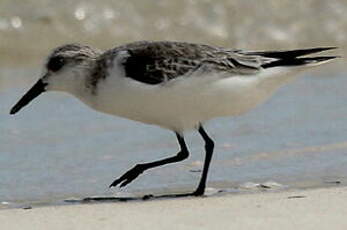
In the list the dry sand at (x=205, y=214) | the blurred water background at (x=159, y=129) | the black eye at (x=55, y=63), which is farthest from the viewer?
the blurred water background at (x=159, y=129)

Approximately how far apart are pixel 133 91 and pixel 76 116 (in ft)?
9.52

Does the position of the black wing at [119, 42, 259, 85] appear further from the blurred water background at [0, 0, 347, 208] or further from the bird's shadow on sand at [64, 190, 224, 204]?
the blurred water background at [0, 0, 347, 208]

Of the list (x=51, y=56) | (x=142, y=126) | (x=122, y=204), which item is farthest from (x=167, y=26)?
(x=122, y=204)

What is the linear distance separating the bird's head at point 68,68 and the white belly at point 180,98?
0.76 feet

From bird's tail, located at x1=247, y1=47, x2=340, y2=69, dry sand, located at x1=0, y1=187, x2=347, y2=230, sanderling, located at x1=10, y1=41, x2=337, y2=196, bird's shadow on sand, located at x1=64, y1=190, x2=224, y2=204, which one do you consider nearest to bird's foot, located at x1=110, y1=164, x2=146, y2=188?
sanderling, located at x1=10, y1=41, x2=337, y2=196

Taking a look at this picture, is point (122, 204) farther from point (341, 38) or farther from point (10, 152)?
point (341, 38)

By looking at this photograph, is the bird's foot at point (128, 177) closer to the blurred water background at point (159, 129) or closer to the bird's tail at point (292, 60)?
the blurred water background at point (159, 129)

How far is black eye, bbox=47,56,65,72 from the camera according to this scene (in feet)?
23.2

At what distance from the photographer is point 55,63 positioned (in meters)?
7.08

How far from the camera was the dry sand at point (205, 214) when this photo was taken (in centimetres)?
536

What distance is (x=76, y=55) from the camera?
7.03 meters

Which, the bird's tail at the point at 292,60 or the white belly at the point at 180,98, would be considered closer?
the white belly at the point at 180,98

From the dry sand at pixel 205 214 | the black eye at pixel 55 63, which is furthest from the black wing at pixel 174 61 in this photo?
the dry sand at pixel 205 214

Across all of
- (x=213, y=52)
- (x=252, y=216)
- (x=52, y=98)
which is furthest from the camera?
(x=52, y=98)
